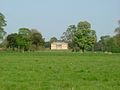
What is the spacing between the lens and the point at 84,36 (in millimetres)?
127188

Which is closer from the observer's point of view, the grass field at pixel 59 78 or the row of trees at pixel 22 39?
the grass field at pixel 59 78

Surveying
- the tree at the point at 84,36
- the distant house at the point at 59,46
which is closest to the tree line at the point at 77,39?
the tree at the point at 84,36

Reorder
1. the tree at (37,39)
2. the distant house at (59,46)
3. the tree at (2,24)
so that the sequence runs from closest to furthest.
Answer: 1. the tree at (2,24)
2. the tree at (37,39)
3. the distant house at (59,46)

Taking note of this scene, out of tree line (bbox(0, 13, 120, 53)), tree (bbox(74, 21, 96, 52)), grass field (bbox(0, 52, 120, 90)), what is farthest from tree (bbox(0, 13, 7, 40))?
grass field (bbox(0, 52, 120, 90))

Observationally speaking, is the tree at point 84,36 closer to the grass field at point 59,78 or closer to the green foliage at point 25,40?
the green foliage at point 25,40

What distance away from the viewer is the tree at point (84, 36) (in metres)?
125

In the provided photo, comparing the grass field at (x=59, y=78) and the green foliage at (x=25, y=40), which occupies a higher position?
the green foliage at (x=25, y=40)

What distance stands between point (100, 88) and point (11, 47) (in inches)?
4884

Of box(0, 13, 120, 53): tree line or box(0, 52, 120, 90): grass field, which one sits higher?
box(0, 13, 120, 53): tree line

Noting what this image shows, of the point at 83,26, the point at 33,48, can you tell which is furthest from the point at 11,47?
the point at 83,26

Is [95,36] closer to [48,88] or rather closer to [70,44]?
[70,44]

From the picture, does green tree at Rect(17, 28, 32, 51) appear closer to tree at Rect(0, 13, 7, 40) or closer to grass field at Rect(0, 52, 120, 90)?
tree at Rect(0, 13, 7, 40)

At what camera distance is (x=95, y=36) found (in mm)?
128875

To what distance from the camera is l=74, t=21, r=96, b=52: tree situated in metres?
125
